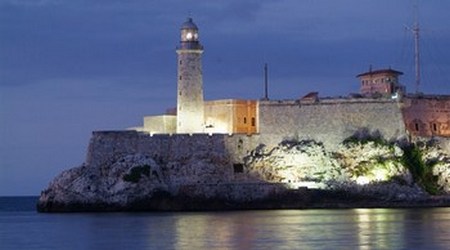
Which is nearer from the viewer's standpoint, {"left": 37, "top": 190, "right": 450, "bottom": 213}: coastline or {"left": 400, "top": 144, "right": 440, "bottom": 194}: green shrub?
{"left": 37, "top": 190, "right": 450, "bottom": 213}: coastline

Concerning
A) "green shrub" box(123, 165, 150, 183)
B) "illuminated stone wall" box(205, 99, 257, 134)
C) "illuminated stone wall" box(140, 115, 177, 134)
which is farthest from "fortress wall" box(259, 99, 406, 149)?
"green shrub" box(123, 165, 150, 183)

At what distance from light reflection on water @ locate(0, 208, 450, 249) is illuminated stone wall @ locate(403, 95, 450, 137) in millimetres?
5098

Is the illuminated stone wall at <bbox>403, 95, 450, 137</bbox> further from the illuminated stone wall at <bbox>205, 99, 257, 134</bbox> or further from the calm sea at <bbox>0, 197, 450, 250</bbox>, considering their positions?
the illuminated stone wall at <bbox>205, 99, 257, 134</bbox>

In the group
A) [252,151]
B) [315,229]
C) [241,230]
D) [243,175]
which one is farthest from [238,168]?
[241,230]

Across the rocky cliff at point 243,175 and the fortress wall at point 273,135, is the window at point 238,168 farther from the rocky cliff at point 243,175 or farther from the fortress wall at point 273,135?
the fortress wall at point 273,135

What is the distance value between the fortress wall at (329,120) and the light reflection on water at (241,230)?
4471 millimetres

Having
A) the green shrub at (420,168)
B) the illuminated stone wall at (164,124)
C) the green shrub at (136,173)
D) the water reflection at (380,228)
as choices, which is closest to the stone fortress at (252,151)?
the green shrub at (136,173)

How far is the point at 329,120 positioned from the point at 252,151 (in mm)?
4054

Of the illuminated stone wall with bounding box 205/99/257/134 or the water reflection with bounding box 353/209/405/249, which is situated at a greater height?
the illuminated stone wall with bounding box 205/99/257/134

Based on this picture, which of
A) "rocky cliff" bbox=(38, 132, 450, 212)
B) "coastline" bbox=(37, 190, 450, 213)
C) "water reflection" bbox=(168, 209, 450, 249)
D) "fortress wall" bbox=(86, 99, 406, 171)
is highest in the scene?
"fortress wall" bbox=(86, 99, 406, 171)

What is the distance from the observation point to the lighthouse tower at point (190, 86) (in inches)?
2263

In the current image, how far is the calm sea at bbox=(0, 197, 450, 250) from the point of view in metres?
36.2

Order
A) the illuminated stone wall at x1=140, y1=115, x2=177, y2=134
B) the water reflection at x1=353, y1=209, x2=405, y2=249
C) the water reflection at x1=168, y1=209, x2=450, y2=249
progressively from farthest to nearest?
the illuminated stone wall at x1=140, y1=115, x2=177, y2=134
the water reflection at x1=168, y1=209, x2=450, y2=249
the water reflection at x1=353, y1=209, x2=405, y2=249

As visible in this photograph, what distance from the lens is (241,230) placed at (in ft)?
134
